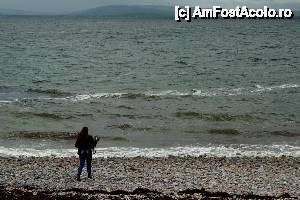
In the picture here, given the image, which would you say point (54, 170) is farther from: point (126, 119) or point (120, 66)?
point (120, 66)

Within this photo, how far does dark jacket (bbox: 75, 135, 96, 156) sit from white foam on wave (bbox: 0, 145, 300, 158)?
5579mm

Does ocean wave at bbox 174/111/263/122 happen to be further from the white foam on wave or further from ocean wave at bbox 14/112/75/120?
ocean wave at bbox 14/112/75/120

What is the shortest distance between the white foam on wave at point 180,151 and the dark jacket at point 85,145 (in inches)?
220

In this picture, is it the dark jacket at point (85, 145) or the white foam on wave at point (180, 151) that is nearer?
the dark jacket at point (85, 145)

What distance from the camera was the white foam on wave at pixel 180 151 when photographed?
77.7ft

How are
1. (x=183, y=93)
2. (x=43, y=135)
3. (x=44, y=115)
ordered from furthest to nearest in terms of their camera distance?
(x=183, y=93)
(x=44, y=115)
(x=43, y=135)

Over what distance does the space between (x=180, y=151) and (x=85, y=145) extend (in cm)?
765

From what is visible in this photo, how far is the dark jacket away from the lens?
17656 millimetres

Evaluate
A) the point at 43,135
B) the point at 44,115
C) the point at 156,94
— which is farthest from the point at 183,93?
the point at 43,135

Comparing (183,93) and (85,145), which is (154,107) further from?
(85,145)

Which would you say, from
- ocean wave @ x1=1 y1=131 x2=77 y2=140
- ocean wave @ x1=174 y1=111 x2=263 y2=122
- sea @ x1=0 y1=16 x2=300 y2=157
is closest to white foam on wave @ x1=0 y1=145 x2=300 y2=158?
sea @ x1=0 y1=16 x2=300 y2=157

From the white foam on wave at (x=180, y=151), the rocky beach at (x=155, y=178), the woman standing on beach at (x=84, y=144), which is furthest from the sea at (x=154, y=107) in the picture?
the woman standing on beach at (x=84, y=144)

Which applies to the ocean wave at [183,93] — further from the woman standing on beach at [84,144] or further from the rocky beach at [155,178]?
the woman standing on beach at [84,144]

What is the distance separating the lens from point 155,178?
18719 mm
